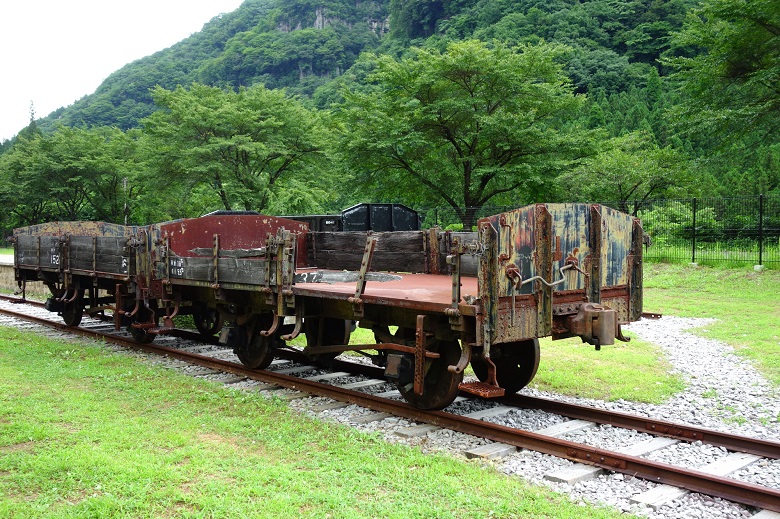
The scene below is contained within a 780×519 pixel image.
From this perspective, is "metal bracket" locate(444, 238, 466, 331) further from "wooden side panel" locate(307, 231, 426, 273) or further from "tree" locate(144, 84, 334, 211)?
"tree" locate(144, 84, 334, 211)

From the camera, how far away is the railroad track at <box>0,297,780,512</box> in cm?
449

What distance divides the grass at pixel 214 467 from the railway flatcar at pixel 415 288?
0.93m

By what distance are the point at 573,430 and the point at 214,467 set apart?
3.29 metres

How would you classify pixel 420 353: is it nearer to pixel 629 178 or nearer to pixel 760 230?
pixel 760 230

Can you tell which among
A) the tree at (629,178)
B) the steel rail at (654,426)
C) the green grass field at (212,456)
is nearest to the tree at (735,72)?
the tree at (629,178)

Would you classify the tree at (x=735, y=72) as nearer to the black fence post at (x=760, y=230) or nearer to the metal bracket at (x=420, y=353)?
the black fence post at (x=760, y=230)

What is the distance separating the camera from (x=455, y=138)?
71.9 feet

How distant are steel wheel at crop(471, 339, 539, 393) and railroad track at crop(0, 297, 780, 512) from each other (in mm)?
202

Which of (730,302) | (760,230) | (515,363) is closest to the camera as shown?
(515,363)

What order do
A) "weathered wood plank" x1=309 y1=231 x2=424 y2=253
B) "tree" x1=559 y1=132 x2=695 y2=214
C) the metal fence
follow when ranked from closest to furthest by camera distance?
1. "weathered wood plank" x1=309 y1=231 x2=424 y2=253
2. the metal fence
3. "tree" x1=559 y1=132 x2=695 y2=214

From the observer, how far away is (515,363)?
23.1 ft

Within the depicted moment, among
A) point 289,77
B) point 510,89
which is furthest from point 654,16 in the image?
point 289,77

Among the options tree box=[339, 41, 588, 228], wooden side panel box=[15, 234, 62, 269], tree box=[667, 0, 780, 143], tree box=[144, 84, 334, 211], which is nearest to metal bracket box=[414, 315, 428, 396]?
wooden side panel box=[15, 234, 62, 269]

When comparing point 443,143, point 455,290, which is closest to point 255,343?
point 455,290
